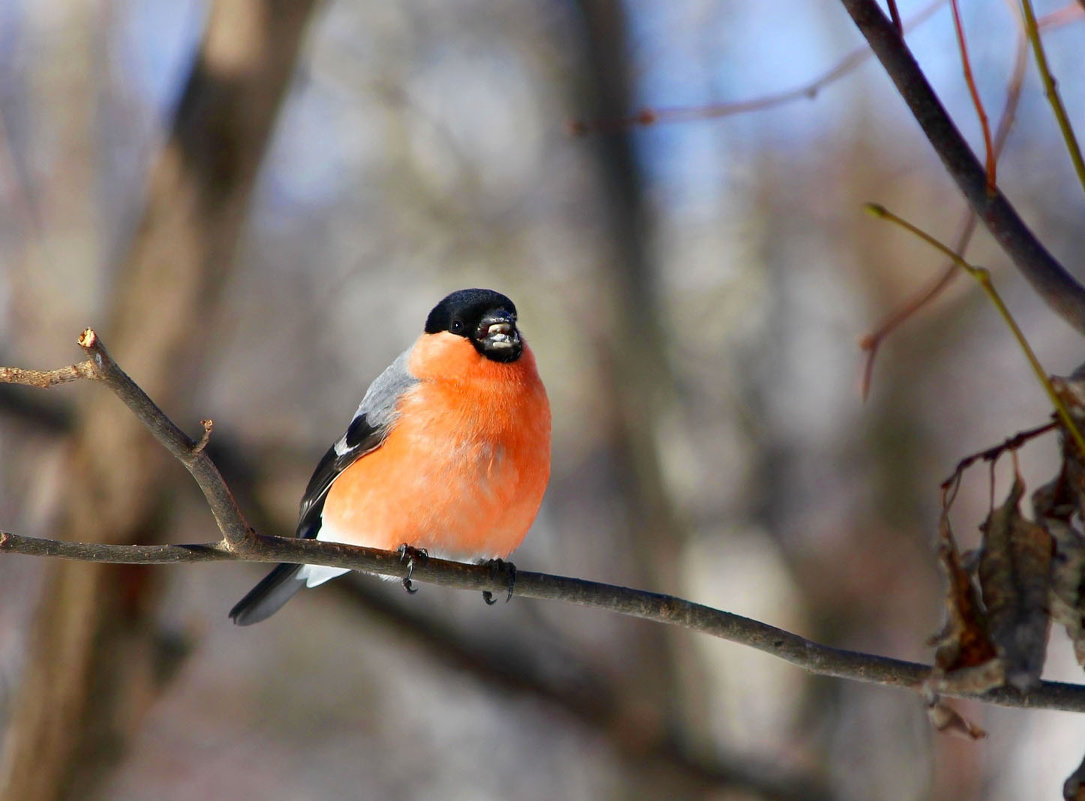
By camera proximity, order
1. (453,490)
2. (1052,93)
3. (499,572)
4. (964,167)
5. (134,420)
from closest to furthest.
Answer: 1. (1052,93)
2. (964,167)
3. (499,572)
4. (453,490)
5. (134,420)

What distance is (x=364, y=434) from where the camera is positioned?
351cm

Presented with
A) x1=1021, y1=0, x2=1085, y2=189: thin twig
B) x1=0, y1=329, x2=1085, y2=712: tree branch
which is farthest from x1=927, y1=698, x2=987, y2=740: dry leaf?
x1=1021, y1=0, x2=1085, y2=189: thin twig

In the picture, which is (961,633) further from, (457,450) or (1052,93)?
(457,450)

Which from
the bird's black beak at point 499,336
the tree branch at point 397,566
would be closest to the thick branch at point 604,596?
the tree branch at point 397,566

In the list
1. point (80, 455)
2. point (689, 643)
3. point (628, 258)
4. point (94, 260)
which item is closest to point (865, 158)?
point (628, 258)

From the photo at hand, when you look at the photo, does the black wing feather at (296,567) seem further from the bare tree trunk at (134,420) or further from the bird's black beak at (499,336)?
the bare tree trunk at (134,420)

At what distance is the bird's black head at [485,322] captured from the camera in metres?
3.19

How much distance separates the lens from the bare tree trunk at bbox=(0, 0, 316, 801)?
3.93 meters

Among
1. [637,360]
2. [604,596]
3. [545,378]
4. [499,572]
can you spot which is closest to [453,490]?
[499,572]

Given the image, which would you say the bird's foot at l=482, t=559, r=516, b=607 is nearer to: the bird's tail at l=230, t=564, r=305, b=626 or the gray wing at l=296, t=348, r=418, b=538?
the gray wing at l=296, t=348, r=418, b=538

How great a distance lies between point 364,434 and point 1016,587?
2207 mm

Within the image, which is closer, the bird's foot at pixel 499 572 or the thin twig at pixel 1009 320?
the thin twig at pixel 1009 320

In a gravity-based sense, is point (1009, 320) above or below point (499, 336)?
below

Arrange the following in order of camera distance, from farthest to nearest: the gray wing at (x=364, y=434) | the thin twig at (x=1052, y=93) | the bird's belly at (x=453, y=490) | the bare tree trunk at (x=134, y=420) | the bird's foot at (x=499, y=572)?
the bare tree trunk at (x=134, y=420)
the gray wing at (x=364, y=434)
the bird's belly at (x=453, y=490)
the bird's foot at (x=499, y=572)
the thin twig at (x=1052, y=93)
